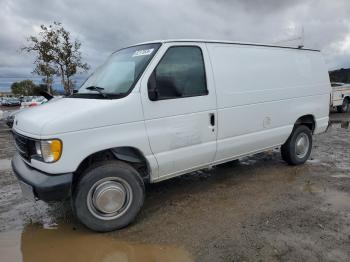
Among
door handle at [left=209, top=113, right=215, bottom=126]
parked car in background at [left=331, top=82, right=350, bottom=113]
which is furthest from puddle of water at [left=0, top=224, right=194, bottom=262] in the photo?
parked car in background at [left=331, top=82, right=350, bottom=113]

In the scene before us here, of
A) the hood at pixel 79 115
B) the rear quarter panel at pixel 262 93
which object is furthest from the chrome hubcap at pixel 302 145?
the hood at pixel 79 115

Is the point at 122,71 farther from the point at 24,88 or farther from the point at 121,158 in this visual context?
the point at 24,88

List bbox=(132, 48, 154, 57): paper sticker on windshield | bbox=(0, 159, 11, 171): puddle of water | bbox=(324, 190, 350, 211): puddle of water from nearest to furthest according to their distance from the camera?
bbox=(132, 48, 154, 57): paper sticker on windshield, bbox=(324, 190, 350, 211): puddle of water, bbox=(0, 159, 11, 171): puddle of water

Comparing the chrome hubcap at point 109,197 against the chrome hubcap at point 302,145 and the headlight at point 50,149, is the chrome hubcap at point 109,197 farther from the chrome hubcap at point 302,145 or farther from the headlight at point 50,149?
the chrome hubcap at point 302,145

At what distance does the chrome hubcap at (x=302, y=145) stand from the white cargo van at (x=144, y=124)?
3.04 ft

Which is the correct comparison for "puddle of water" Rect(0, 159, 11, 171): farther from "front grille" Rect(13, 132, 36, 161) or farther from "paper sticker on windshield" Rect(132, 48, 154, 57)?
"paper sticker on windshield" Rect(132, 48, 154, 57)

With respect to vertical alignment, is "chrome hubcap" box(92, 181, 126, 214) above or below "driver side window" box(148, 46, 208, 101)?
below

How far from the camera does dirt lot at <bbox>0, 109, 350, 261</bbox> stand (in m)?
3.52

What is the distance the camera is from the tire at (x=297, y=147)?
21.1 feet

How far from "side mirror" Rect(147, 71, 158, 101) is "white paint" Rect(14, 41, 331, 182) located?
0.18 ft

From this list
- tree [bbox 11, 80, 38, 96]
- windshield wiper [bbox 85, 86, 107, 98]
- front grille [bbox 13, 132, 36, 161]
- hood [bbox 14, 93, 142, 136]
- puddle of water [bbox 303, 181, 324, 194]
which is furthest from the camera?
tree [bbox 11, 80, 38, 96]

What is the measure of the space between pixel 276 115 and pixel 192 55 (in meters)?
2.01

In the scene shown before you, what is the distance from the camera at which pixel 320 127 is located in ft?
22.3

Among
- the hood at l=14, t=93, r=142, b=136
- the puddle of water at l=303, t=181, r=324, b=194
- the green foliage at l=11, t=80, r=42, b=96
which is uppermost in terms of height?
the green foliage at l=11, t=80, r=42, b=96
